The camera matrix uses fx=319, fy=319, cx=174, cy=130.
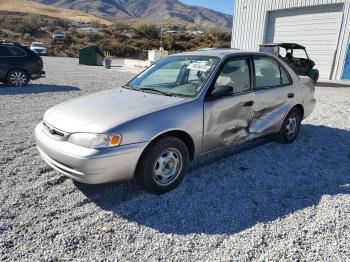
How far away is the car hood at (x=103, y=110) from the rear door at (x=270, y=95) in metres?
1.46

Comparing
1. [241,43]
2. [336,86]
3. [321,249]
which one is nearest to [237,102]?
[321,249]

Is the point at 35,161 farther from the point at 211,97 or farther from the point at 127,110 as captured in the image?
the point at 211,97

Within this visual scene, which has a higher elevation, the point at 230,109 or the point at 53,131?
the point at 230,109

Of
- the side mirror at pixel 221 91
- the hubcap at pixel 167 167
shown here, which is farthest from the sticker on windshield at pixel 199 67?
the hubcap at pixel 167 167

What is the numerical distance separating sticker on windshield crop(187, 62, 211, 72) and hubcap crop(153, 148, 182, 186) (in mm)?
1231

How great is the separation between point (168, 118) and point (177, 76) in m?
1.28

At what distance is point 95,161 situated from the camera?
10.3ft

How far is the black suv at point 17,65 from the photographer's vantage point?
1103 centimetres

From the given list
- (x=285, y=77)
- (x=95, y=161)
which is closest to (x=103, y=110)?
(x=95, y=161)

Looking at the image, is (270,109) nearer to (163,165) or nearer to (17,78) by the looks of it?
(163,165)

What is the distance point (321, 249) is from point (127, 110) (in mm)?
2361

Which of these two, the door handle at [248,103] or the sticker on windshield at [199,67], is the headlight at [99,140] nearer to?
the sticker on windshield at [199,67]

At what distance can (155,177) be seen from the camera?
11.9 feet

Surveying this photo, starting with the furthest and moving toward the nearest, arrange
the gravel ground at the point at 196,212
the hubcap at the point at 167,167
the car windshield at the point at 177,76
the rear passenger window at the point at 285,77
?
the rear passenger window at the point at 285,77 → the car windshield at the point at 177,76 → the hubcap at the point at 167,167 → the gravel ground at the point at 196,212
